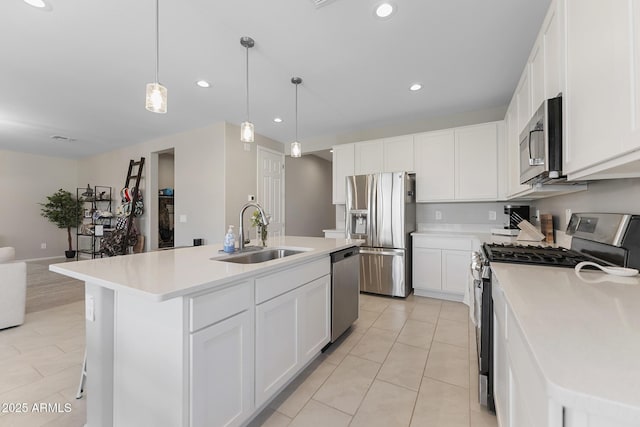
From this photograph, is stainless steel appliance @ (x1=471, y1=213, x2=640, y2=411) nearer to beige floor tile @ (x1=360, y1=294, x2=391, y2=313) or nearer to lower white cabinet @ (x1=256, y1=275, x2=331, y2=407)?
lower white cabinet @ (x1=256, y1=275, x2=331, y2=407)

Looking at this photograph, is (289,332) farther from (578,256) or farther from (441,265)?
(441,265)

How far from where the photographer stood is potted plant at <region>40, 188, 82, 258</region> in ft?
21.1

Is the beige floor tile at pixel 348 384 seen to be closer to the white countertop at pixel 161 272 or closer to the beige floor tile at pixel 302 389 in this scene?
the beige floor tile at pixel 302 389

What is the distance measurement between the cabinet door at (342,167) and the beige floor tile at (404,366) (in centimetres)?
261

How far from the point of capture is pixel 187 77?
9.26ft

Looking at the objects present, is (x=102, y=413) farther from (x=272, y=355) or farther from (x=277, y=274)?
(x=277, y=274)

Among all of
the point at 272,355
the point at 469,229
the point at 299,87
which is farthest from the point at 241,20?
the point at 469,229

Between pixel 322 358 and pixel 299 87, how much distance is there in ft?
9.22

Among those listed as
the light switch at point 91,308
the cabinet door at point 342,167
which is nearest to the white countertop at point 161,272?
the light switch at point 91,308

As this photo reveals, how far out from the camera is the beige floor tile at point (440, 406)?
1.49 meters

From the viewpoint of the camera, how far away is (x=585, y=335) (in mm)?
589

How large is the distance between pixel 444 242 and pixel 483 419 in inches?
86.9

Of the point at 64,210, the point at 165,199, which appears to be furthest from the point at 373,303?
the point at 64,210

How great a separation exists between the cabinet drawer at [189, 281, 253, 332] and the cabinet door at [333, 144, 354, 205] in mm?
3207
